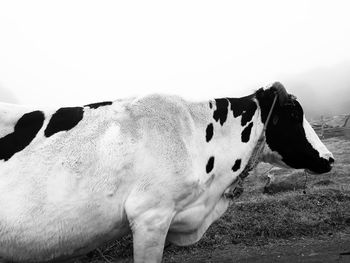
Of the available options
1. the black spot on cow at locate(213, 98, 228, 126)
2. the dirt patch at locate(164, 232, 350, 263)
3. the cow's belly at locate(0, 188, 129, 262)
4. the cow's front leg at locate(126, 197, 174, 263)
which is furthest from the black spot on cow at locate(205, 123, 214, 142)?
the dirt patch at locate(164, 232, 350, 263)

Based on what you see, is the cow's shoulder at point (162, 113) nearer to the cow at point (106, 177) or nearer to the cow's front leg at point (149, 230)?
the cow at point (106, 177)

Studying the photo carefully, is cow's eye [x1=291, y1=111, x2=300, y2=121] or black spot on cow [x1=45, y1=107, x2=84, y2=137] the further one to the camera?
cow's eye [x1=291, y1=111, x2=300, y2=121]

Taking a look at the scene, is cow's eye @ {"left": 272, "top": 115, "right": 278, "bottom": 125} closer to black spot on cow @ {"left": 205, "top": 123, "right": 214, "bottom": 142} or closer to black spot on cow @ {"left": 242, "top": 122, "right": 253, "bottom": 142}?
black spot on cow @ {"left": 242, "top": 122, "right": 253, "bottom": 142}

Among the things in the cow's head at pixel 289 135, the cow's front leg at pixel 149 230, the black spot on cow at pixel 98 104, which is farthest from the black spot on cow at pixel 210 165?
the black spot on cow at pixel 98 104

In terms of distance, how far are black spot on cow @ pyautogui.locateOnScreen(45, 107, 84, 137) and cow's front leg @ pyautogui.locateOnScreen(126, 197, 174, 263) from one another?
1.13 meters

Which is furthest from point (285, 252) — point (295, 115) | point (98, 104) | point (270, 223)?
point (98, 104)

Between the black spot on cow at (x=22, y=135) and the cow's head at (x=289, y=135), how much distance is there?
2.91m

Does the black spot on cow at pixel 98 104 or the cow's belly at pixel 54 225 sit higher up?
the black spot on cow at pixel 98 104

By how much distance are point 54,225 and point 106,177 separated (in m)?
0.67

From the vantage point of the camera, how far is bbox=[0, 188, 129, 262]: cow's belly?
384 centimetres

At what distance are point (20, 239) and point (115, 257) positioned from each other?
5.14 metres

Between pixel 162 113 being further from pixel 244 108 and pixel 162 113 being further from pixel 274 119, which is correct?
pixel 274 119

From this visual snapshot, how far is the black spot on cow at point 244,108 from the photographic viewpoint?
5.38 meters

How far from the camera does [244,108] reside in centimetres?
546
